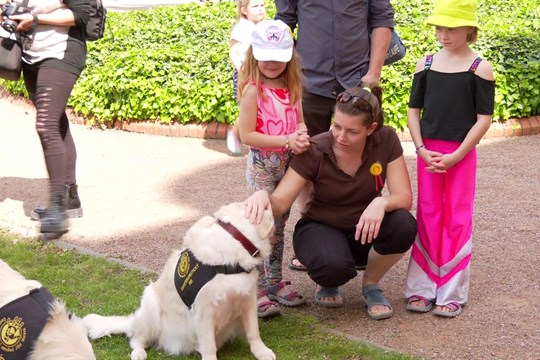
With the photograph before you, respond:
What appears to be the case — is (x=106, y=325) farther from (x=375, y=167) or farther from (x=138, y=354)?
(x=375, y=167)

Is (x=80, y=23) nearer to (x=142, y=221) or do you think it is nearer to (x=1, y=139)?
(x=142, y=221)

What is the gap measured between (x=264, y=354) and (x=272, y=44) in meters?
1.65

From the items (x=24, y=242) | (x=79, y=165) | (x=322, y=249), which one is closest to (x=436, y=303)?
(x=322, y=249)

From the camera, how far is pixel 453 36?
4820 millimetres

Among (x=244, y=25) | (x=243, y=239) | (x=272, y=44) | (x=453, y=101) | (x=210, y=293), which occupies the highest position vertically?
(x=272, y=44)

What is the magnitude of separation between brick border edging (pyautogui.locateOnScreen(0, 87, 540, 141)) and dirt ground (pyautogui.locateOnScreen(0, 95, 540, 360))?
5.0 inches

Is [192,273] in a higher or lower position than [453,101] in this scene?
lower

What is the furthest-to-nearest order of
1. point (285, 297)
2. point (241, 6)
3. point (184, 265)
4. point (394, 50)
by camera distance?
point (241, 6), point (394, 50), point (285, 297), point (184, 265)

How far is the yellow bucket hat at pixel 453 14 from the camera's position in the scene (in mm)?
4770

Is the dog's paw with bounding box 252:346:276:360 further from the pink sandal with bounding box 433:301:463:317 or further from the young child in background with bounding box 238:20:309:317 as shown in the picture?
the pink sandal with bounding box 433:301:463:317

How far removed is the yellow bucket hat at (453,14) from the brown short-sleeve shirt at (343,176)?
651 millimetres

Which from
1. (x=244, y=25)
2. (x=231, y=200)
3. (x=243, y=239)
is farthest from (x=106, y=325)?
(x=244, y=25)

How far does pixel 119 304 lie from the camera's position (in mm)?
5168

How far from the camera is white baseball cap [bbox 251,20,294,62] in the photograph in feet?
15.7
